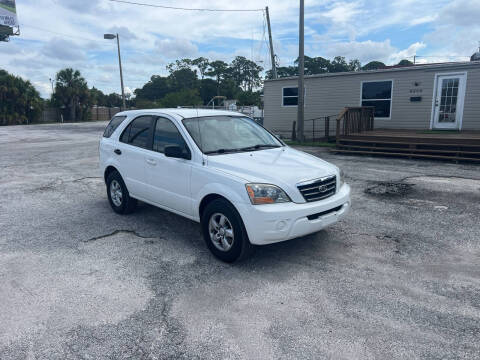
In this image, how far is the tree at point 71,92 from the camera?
151 ft

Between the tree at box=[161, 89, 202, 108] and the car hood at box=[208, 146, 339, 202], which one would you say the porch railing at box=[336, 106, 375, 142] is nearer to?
the car hood at box=[208, 146, 339, 202]

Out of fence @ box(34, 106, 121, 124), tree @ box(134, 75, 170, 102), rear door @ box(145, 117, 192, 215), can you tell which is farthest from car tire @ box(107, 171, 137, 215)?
tree @ box(134, 75, 170, 102)

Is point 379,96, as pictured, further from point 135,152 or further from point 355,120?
point 135,152

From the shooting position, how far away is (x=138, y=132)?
567 cm

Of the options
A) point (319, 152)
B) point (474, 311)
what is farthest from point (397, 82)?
point (474, 311)

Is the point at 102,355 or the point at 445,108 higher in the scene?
the point at 445,108

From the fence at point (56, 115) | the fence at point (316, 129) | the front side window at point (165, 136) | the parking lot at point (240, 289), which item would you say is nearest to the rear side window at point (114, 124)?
the front side window at point (165, 136)

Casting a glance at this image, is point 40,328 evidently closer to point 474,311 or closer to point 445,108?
point 474,311

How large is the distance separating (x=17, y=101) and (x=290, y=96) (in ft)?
118

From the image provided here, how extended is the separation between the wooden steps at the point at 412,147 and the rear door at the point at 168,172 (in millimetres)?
8981

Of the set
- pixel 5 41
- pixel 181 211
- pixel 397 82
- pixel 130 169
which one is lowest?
pixel 181 211

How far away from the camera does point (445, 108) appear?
48.0ft

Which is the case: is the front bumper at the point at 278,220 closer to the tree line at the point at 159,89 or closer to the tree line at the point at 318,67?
the tree line at the point at 159,89

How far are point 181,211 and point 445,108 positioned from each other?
45.1 ft
